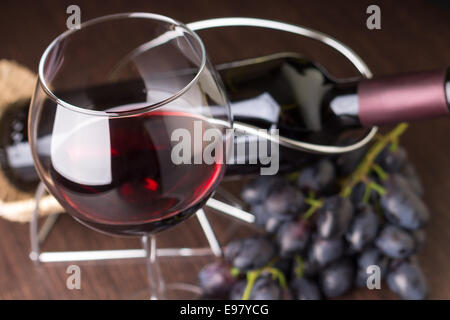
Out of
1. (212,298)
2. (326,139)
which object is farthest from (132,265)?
(326,139)

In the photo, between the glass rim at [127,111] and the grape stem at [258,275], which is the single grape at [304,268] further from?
the glass rim at [127,111]

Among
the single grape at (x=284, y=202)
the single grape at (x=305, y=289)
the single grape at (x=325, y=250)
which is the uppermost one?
the single grape at (x=284, y=202)

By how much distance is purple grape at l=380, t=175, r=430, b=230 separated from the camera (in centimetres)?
50

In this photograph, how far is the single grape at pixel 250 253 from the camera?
1.62ft

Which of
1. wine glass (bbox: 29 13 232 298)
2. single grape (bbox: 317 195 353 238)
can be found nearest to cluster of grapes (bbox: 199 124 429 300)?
single grape (bbox: 317 195 353 238)

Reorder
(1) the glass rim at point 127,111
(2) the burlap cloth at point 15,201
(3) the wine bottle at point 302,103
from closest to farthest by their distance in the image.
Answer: (1) the glass rim at point 127,111 < (3) the wine bottle at point 302,103 < (2) the burlap cloth at point 15,201

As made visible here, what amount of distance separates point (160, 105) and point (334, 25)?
1.40 feet

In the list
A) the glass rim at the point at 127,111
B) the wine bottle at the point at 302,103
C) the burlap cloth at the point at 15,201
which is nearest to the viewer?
the glass rim at the point at 127,111

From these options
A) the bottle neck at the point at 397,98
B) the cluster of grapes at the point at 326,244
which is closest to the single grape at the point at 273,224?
the cluster of grapes at the point at 326,244

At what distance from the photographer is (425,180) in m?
0.58

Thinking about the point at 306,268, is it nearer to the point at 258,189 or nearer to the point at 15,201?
the point at 258,189

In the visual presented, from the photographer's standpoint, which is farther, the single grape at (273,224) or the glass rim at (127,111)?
the single grape at (273,224)

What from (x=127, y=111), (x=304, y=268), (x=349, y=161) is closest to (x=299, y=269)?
(x=304, y=268)

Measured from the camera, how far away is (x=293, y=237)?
19.7 inches
